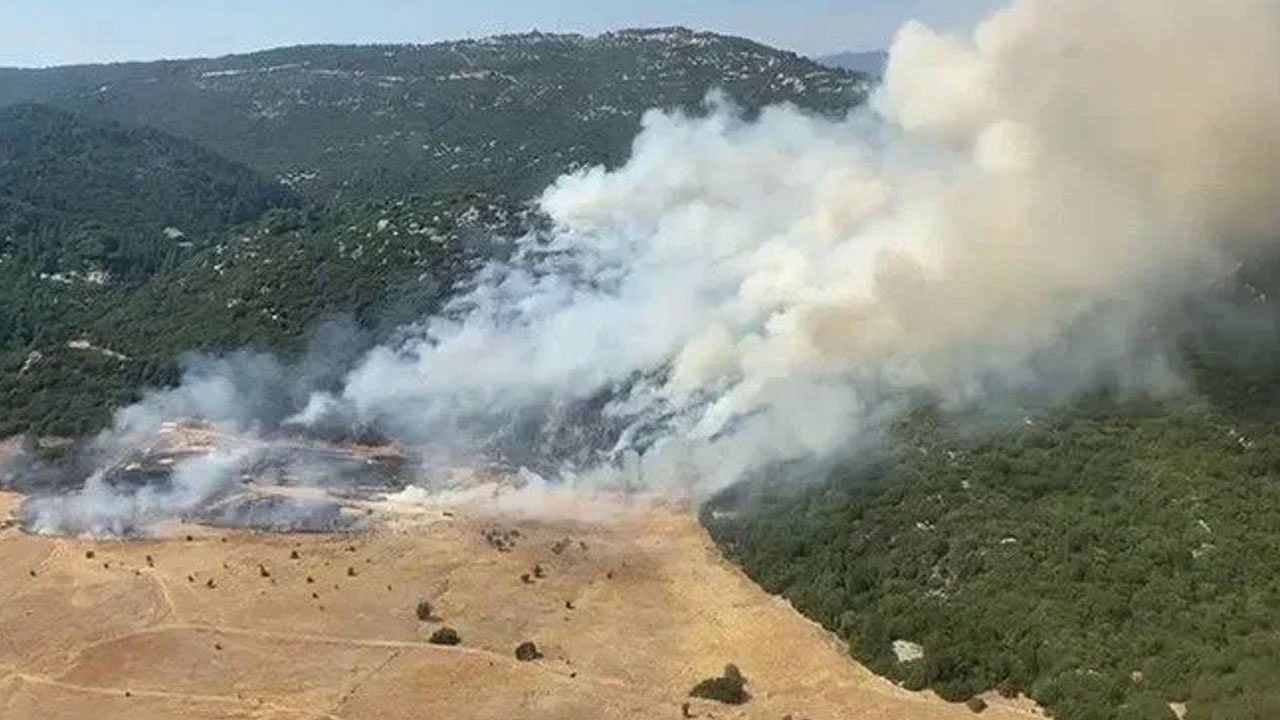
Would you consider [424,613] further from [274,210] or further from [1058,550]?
[274,210]

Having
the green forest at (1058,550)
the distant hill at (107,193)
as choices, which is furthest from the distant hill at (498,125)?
the green forest at (1058,550)

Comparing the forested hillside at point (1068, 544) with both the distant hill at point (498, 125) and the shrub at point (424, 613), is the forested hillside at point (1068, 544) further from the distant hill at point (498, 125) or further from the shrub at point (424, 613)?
the distant hill at point (498, 125)

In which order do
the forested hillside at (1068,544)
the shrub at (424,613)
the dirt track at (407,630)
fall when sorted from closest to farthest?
the forested hillside at (1068,544) → the dirt track at (407,630) → the shrub at (424,613)

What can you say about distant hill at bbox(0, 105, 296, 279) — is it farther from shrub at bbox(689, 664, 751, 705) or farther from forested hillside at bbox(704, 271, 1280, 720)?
shrub at bbox(689, 664, 751, 705)

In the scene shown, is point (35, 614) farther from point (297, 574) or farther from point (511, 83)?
point (511, 83)

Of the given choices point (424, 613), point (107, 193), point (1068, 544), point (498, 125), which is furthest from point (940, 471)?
point (498, 125)

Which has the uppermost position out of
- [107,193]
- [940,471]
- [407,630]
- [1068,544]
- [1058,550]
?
[107,193]

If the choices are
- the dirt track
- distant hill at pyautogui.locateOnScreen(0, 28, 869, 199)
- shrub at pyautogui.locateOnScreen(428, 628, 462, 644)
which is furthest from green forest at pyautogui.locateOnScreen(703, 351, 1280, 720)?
distant hill at pyautogui.locateOnScreen(0, 28, 869, 199)

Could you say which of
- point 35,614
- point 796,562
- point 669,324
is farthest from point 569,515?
A: point 35,614
